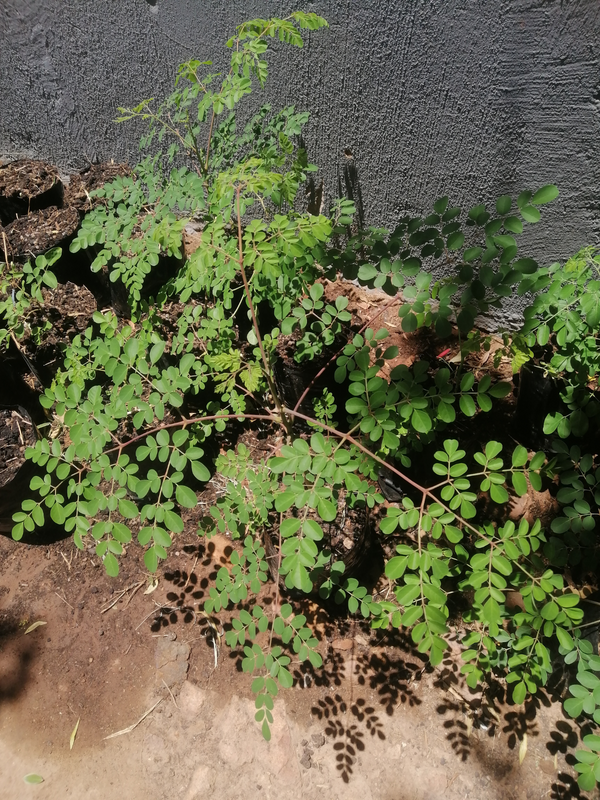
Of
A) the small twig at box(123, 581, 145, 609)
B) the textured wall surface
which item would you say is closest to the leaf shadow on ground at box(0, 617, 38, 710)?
the small twig at box(123, 581, 145, 609)

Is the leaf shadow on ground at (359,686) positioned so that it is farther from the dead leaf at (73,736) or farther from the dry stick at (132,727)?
the dead leaf at (73,736)

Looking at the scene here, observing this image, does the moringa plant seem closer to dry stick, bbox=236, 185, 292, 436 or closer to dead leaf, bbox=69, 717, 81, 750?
dry stick, bbox=236, 185, 292, 436

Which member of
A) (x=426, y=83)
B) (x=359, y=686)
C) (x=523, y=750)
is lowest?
(x=523, y=750)

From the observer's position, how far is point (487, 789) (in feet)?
6.16

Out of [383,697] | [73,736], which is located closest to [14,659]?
[73,736]

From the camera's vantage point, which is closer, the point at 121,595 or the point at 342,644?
the point at 342,644

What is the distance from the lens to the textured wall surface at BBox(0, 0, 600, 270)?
1962 millimetres

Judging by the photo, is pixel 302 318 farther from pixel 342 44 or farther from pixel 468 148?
pixel 342 44

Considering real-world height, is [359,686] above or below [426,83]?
below

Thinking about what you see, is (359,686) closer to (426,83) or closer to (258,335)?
(258,335)

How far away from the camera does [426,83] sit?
2240 millimetres

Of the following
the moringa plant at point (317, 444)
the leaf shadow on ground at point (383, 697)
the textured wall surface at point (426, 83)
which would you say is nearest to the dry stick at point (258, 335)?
the moringa plant at point (317, 444)

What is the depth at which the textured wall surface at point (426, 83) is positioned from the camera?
1962 millimetres

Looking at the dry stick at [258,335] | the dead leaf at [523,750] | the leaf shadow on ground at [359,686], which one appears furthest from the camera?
the leaf shadow on ground at [359,686]
